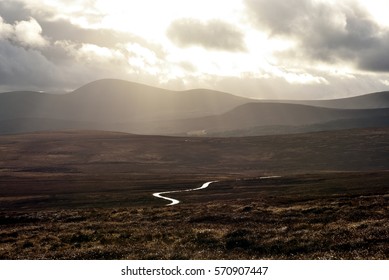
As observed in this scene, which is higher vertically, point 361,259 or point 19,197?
point 361,259

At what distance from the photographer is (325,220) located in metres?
42.5

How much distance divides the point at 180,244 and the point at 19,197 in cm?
9004

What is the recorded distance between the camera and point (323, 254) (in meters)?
27.6

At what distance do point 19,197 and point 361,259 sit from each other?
343 ft

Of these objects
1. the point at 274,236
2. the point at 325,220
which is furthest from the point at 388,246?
the point at 325,220

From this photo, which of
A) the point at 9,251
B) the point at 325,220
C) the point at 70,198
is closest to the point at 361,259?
the point at 325,220

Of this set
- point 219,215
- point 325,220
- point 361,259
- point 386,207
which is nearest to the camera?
point 361,259
